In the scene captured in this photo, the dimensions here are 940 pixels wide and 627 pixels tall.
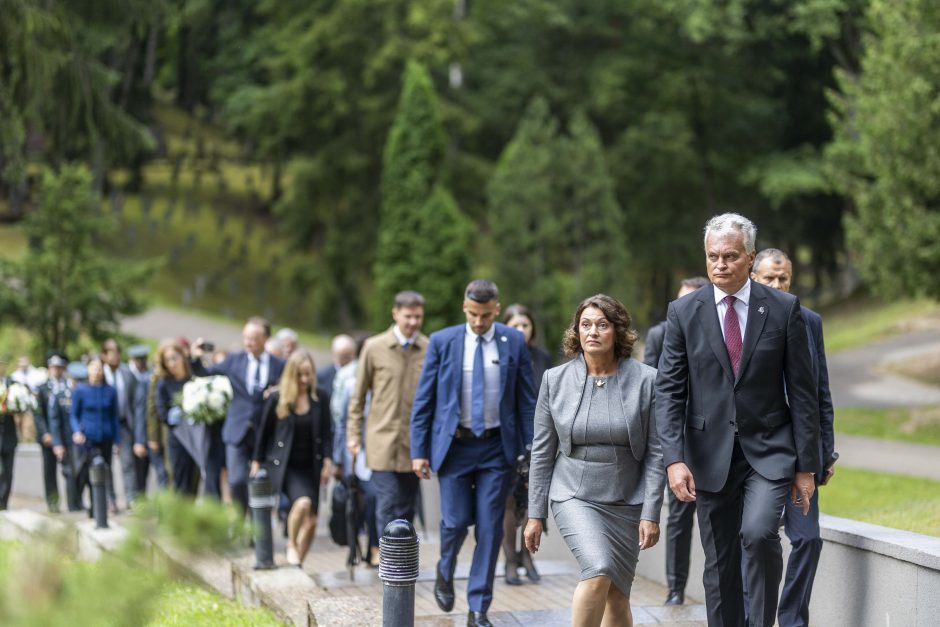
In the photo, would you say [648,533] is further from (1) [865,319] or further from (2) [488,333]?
(1) [865,319]

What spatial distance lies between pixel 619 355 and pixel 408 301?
3.49 m

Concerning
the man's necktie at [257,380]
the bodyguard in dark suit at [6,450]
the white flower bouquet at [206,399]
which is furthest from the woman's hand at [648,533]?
the bodyguard in dark suit at [6,450]

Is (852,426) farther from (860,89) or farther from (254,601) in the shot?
(254,601)

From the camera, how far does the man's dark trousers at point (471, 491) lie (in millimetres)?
8295

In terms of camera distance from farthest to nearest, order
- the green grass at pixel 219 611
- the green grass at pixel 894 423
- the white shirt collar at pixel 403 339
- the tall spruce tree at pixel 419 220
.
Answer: the tall spruce tree at pixel 419 220 → the green grass at pixel 894 423 → the white shirt collar at pixel 403 339 → the green grass at pixel 219 611

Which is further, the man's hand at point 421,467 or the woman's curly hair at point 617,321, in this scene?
the man's hand at point 421,467

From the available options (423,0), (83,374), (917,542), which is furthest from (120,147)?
(423,0)

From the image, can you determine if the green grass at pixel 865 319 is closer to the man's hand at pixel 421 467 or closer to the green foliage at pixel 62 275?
the green foliage at pixel 62 275

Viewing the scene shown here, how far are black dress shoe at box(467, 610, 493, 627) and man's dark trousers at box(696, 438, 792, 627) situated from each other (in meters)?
1.87

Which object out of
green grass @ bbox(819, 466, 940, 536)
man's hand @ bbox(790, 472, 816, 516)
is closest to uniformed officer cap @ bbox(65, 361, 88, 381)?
green grass @ bbox(819, 466, 940, 536)


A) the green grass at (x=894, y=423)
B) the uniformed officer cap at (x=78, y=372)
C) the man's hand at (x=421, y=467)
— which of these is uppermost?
the man's hand at (x=421, y=467)

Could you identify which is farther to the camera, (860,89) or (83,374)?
(860,89)

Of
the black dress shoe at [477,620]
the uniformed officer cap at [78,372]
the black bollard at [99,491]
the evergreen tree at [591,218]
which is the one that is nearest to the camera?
the black dress shoe at [477,620]

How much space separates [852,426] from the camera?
81.2ft
